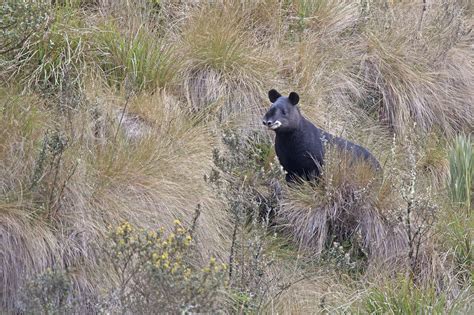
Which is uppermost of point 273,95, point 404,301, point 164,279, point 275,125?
point 273,95

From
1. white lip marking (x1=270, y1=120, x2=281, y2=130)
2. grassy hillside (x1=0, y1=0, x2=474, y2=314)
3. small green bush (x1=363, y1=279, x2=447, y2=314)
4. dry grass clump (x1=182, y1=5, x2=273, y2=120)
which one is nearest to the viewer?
small green bush (x1=363, y1=279, x2=447, y2=314)

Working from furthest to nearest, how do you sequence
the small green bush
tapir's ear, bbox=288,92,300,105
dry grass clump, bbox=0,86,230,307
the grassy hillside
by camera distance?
1. tapir's ear, bbox=288,92,300,105
2. dry grass clump, bbox=0,86,230,307
3. the grassy hillside
4. the small green bush

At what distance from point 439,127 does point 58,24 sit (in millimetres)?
3824

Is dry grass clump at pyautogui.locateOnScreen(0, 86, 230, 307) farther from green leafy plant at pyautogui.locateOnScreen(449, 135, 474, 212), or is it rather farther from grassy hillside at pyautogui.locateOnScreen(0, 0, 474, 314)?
green leafy plant at pyautogui.locateOnScreen(449, 135, 474, 212)

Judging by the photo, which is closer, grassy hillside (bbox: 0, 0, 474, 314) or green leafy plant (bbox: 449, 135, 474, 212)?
grassy hillside (bbox: 0, 0, 474, 314)

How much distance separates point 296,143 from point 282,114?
0.27 m

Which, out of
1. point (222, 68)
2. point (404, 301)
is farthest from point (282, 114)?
point (404, 301)

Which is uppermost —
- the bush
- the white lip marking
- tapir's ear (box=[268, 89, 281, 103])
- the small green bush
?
tapir's ear (box=[268, 89, 281, 103])

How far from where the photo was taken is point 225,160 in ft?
20.9

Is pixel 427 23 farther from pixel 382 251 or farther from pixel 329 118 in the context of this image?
pixel 382 251

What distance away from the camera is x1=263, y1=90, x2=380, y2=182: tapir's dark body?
7910mm

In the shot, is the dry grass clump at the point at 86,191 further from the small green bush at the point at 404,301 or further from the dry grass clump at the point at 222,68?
the small green bush at the point at 404,301

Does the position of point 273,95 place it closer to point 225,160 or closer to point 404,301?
point 225,160

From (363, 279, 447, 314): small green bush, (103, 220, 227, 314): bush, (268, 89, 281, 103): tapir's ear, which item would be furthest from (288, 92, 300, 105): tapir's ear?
(103, 220, 227, 314): bush
